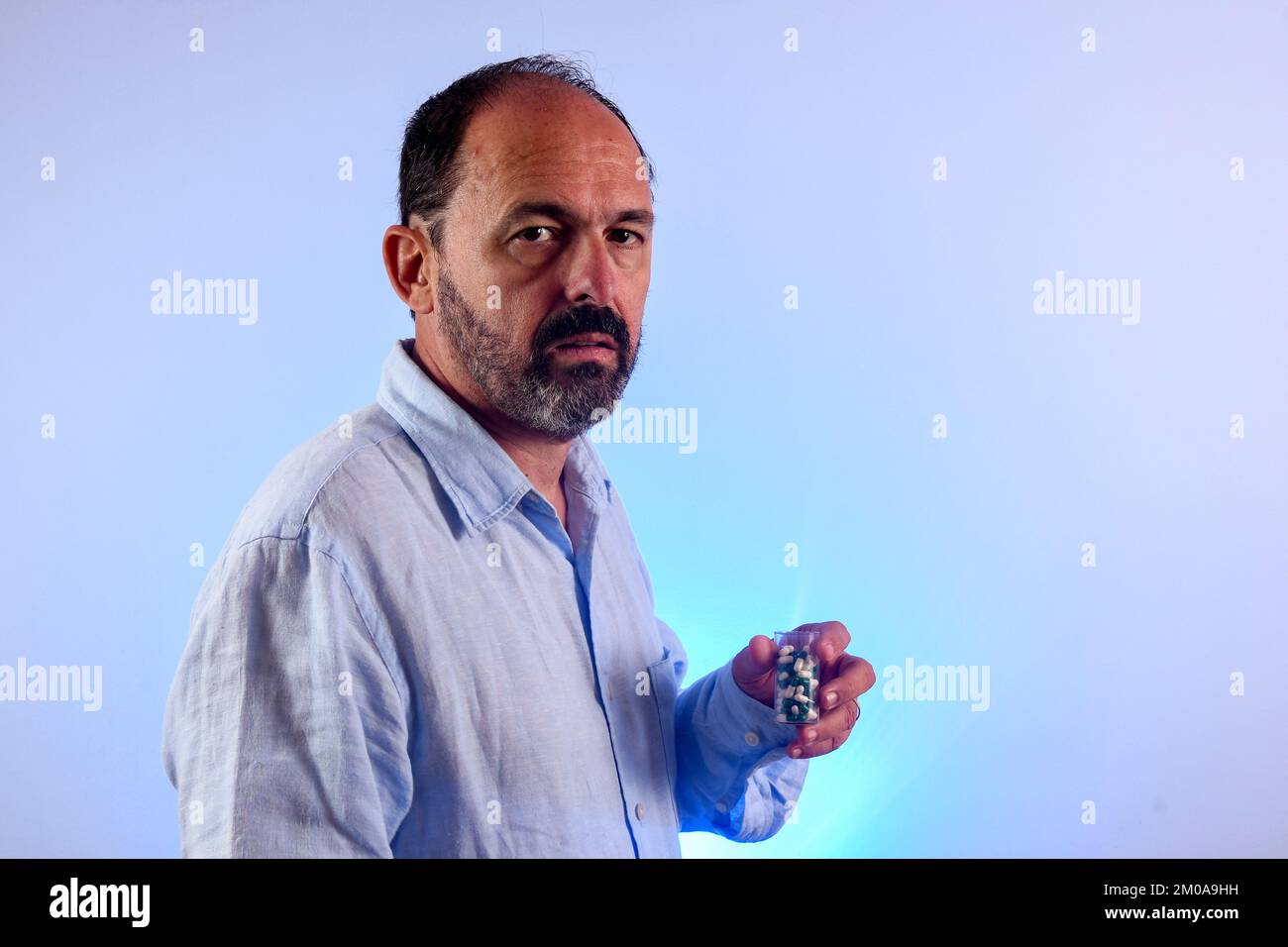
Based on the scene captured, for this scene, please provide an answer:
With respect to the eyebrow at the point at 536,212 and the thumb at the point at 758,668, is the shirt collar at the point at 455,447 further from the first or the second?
the thumb at the point at 758,668

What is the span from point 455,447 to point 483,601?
20cm

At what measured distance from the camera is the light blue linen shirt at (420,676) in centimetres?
108

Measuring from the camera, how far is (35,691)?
1.82m

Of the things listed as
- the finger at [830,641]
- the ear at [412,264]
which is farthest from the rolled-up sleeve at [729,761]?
the ear at [412,264]

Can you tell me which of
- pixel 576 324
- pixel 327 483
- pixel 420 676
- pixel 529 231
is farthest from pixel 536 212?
pixel 420 676

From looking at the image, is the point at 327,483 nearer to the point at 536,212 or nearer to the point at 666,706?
the point at 536,212

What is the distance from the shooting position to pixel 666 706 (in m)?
1.44

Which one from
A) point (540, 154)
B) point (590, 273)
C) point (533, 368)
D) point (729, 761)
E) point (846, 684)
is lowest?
point (729, 761)

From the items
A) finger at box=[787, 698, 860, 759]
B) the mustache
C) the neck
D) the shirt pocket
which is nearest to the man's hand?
finger at box=[787, 698, 860, 759]

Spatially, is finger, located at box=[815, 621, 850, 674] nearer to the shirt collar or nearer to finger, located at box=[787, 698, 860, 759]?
finger, located at box=[787, 698, 860, 759]

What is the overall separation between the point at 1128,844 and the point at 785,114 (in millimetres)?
1541

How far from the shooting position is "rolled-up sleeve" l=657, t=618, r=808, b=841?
1.38 meters
